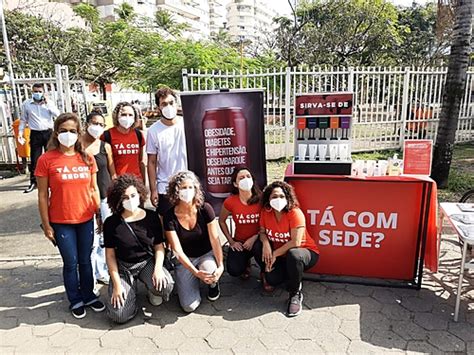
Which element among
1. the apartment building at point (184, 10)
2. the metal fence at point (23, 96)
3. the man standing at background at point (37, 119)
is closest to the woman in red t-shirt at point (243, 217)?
the man standing at background at point (37, 119)

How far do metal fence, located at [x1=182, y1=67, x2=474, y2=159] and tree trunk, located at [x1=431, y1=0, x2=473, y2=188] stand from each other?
302cm

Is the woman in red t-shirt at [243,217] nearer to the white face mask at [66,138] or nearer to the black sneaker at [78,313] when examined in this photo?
the black sneaker at [78,313]

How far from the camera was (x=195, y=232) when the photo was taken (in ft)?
10.2

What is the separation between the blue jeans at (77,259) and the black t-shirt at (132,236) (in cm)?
22

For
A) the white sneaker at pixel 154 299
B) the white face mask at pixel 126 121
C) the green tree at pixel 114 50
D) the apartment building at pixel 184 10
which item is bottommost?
the white sneaker at pixel 154 299

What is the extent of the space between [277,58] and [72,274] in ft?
Result: 68.7

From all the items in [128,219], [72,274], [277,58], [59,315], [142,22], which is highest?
[142,22]

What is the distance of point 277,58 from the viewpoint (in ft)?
72.2

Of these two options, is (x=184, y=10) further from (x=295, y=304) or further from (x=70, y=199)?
(x=295, y=304)

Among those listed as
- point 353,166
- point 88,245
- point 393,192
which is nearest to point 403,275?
point 393,192

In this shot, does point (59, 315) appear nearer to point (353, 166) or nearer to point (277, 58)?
point (353, 166)

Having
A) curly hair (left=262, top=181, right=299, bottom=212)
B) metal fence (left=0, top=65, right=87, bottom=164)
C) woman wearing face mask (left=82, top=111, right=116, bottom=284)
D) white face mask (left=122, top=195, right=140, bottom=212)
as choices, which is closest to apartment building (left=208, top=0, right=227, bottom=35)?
metal fence (left=0, top=65, right=87, bottom=164)

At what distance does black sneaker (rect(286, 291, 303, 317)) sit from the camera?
295 centimetres

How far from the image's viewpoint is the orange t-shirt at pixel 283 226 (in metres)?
3.07
